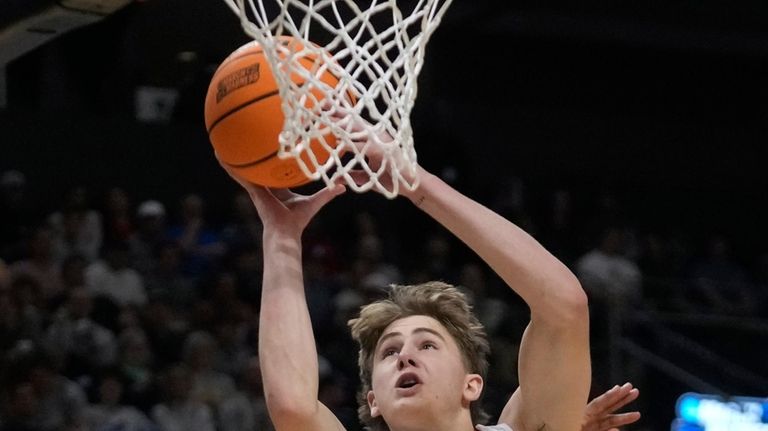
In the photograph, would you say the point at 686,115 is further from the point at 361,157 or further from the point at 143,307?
the point at 361,157

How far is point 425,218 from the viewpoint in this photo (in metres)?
9.18

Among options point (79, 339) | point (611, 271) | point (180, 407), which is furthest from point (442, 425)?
point (611, 271)

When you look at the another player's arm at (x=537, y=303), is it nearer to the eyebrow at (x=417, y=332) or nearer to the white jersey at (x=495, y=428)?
the white jersey at (x=495, y=428)

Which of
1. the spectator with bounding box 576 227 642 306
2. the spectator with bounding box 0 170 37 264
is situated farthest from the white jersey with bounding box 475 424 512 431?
the spectator with bounding box 576 227 642 306

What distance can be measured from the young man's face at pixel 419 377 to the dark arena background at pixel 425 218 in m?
1.13

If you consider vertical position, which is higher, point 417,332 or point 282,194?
point 282,194

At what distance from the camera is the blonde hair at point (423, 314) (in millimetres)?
3219

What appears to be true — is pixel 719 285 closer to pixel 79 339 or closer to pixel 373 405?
pixel 79 339

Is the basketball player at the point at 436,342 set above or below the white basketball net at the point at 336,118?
below

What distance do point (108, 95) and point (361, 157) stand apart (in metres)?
6.63

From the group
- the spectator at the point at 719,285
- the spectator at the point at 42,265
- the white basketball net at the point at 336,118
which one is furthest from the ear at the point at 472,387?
the spectator at the point at 719,285

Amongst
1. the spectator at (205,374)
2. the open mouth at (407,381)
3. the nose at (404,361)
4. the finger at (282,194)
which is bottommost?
the spectator at (205,374)

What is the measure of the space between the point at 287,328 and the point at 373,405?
35 centimetres

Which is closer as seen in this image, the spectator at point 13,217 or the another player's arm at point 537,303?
the another player's arm at point 537,303
